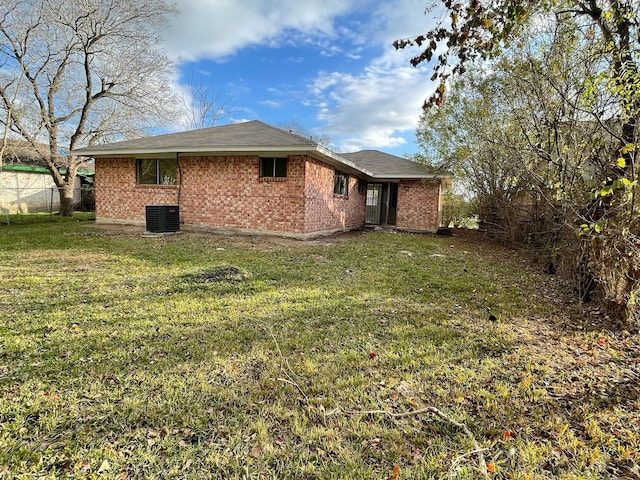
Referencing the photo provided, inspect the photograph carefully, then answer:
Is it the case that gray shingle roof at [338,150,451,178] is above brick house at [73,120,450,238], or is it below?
above

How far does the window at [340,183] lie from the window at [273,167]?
2797 mm

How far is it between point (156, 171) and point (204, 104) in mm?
20616

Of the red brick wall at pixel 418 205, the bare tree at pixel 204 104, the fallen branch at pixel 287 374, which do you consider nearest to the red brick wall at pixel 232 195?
the red brick wall at pixel 418 205

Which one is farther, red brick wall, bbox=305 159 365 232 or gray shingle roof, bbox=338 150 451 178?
gray shingle roof, bbox=338 150 451 178

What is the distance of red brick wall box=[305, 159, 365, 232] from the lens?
33.4 ft

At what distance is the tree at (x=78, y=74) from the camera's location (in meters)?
13.6

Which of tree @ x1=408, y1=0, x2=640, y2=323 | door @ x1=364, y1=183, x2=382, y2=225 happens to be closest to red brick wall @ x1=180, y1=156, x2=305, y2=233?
tree @ x1=408, y1=0, x2=640, y2=323

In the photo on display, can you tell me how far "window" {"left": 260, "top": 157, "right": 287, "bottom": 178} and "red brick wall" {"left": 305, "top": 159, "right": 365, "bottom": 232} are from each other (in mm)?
778

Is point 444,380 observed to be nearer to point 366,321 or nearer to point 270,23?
point 366,321

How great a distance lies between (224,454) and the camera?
6.07 ft

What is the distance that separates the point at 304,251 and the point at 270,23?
980cm

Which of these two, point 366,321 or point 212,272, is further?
point 212,272

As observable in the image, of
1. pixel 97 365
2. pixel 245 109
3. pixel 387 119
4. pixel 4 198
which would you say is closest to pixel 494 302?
pixel 97 365

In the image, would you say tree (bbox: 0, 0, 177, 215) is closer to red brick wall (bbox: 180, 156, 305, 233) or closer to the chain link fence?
the chain link fence
